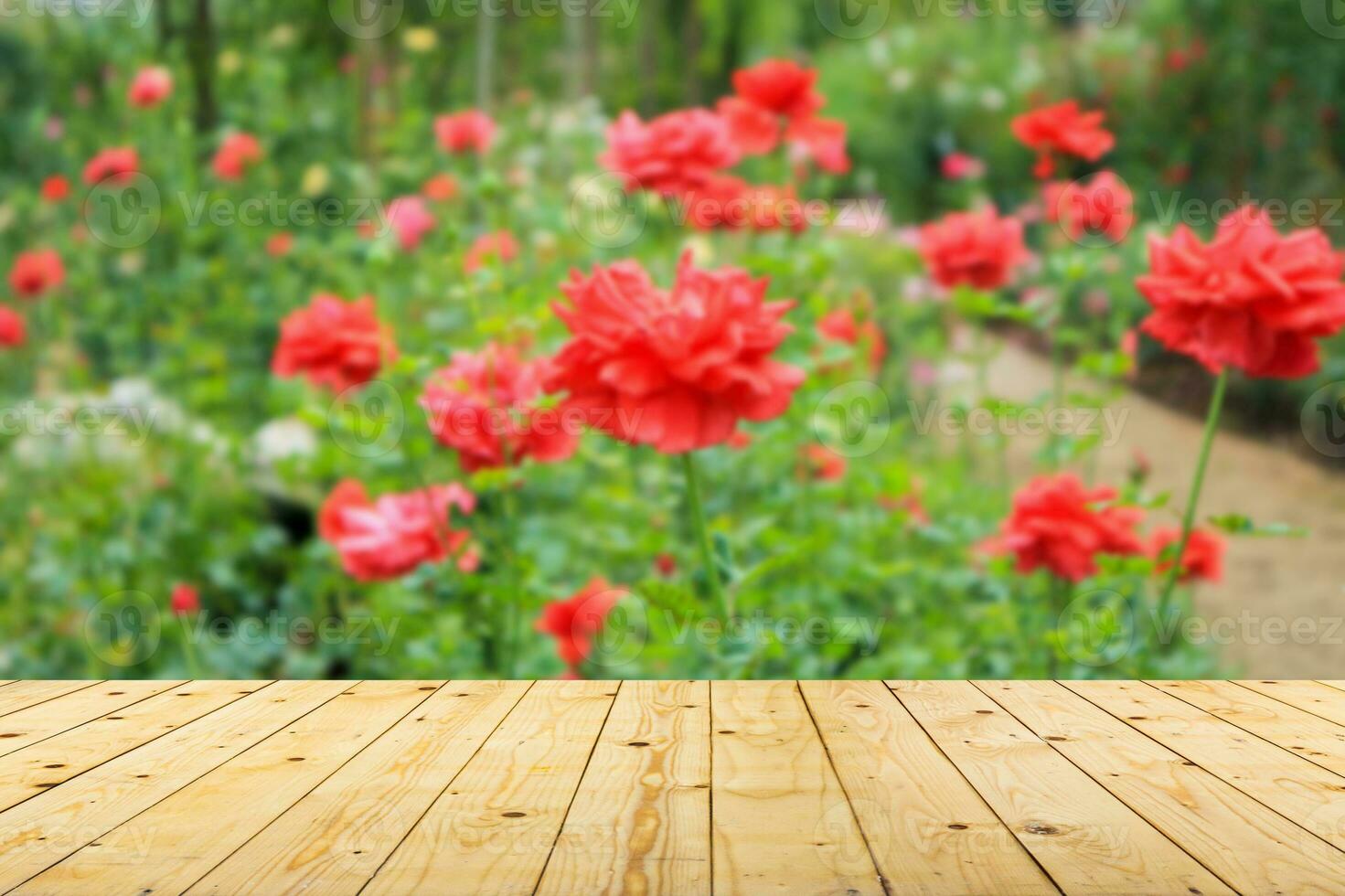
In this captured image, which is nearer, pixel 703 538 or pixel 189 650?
pixel 703 538

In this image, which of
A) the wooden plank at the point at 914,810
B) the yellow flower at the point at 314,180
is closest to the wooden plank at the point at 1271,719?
the wooden plank at the point at 914,810

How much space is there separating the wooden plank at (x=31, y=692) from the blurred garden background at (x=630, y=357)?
145 millimetres

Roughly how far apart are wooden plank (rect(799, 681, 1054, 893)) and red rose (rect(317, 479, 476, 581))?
400 mm

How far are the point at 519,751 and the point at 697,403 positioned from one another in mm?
381

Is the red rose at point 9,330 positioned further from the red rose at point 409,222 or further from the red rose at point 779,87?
the red rose at point 779,87

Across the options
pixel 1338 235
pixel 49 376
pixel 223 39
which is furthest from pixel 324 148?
pixel 1338 235

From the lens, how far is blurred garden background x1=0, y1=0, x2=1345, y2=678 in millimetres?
1167

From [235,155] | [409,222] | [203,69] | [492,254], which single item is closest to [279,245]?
[235,155]

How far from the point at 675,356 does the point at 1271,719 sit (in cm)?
80

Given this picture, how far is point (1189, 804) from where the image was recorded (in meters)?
1.01

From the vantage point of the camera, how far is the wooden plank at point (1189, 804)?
2.80 feet

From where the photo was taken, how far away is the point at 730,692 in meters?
1.41

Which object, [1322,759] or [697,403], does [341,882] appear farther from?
[1322,759]

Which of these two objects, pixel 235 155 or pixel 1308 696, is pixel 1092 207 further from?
pixel 235 155
